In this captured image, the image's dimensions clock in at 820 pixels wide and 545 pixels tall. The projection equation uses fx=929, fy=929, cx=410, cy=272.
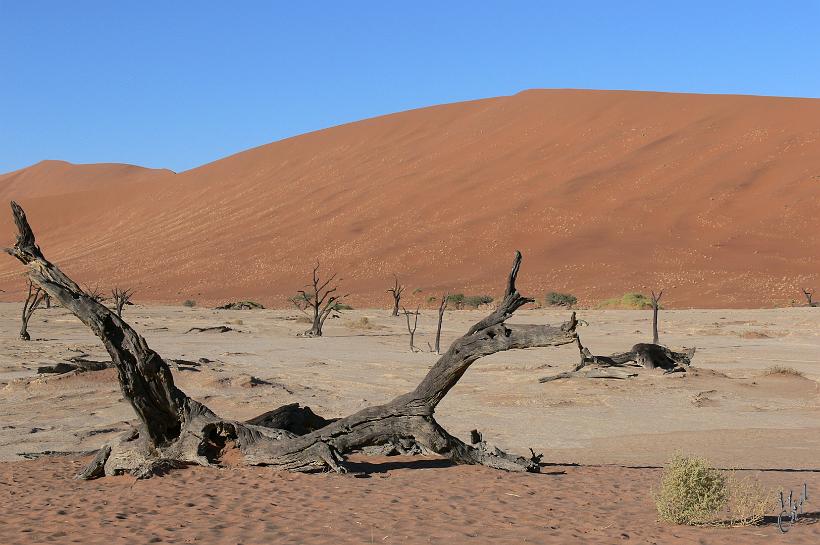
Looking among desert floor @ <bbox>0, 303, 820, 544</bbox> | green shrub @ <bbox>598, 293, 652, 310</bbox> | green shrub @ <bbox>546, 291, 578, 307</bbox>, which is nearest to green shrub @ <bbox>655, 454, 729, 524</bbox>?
desert floor @ <bbox>0, 303, 820, 544</bbox>

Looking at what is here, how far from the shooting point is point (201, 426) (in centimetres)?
908

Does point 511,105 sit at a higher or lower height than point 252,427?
higher

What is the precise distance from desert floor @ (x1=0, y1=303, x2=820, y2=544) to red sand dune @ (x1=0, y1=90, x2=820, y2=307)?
2057 cm

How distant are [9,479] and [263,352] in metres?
14.2

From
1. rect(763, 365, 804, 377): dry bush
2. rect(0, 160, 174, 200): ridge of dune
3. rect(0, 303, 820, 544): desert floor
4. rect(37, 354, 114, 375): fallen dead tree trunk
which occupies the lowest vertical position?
rect(0, 303, 820, 544): desert floor

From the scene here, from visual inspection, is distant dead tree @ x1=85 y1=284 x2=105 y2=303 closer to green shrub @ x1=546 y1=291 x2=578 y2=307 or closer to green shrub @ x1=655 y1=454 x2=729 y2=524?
green shrub @ x1=655 y1=454 x2=729 y2=524

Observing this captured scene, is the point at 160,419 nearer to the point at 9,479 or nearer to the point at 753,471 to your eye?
the point at 9,479

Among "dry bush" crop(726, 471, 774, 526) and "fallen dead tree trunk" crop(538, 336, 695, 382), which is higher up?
"fallen dead tree trunk" crop(538, 336, 695, 382)

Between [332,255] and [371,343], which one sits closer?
[371,343]

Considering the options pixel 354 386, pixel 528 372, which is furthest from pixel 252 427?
pixel 528 372

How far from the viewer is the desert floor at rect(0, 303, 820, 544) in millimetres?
7168

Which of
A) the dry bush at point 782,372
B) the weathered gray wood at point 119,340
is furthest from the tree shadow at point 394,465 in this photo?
the dry bush at point 782,372

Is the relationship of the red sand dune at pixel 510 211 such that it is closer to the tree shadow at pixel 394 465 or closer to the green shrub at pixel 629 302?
the green shrub at pixel 629 302

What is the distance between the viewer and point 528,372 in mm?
19219
